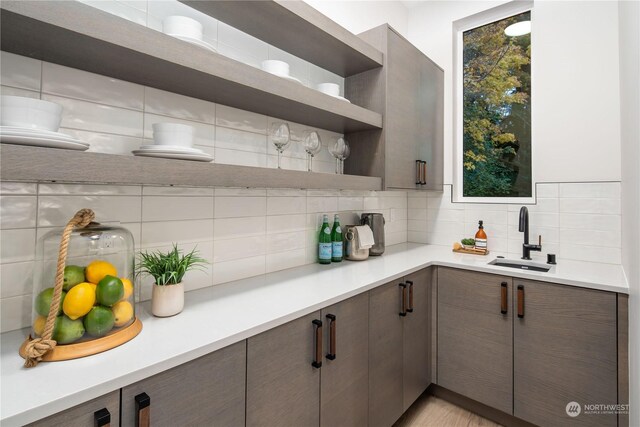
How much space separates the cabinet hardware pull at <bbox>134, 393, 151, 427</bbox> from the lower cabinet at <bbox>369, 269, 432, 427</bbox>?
106 centimetres

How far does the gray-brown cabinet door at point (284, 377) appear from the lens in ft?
3.45

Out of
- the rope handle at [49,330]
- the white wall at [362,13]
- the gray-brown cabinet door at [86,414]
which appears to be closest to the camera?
the gray-brown cabinet door at [86,414]

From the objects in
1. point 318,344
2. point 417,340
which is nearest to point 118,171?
point 318,344

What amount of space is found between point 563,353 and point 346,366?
1245 millimetres

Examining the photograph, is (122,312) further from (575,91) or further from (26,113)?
(575,91)

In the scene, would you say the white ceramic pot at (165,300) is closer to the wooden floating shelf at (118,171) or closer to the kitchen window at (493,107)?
the wooden floating shelf at (118,171)

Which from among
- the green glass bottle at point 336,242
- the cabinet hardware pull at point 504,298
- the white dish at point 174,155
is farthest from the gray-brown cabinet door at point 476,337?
the white dish at point 174,155

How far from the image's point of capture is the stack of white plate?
2.47ft

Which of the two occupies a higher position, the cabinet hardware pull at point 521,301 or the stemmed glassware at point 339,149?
the stemmed glassware at point 339,149

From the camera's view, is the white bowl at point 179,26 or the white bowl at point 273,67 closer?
the white bowl at point 179,26

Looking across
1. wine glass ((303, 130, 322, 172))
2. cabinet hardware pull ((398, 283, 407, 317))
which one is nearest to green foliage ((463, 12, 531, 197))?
cabinet hardware pull ((398, 283, 407, 317))

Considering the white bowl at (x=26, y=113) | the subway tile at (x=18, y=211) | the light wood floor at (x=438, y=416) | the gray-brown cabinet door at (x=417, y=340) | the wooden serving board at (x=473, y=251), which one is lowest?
the light wood floor at (x=438, y=416)

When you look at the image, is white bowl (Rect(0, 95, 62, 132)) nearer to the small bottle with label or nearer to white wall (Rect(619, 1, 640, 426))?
white wall (Rect(619, 1, 640, 426))

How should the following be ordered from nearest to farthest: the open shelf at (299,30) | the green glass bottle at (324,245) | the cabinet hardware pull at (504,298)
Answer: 1. the open shelf at (299,30)
2. the cabinet hardware pull at (504,298)
3. the green glass bottle at (324,245)
